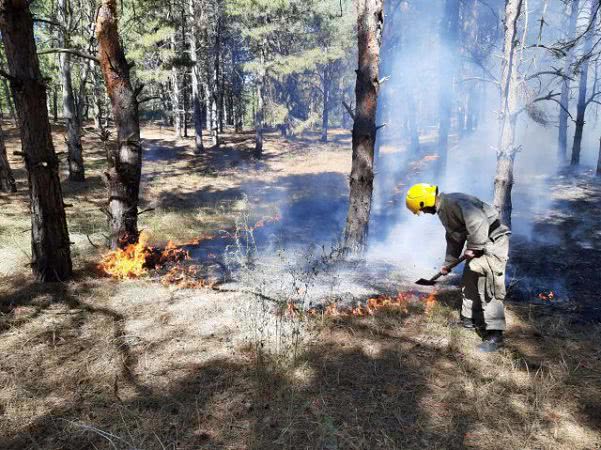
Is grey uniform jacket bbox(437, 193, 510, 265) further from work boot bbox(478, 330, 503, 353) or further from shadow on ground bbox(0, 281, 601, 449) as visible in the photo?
shadow on ground bbox(0, 281, 601, 449)

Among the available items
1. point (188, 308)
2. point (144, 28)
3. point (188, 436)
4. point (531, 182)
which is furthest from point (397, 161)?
point (188, 436)

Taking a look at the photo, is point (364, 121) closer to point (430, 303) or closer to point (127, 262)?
point (430, 303)

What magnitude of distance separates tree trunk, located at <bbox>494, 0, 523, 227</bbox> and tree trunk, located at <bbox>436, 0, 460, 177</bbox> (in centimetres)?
1021

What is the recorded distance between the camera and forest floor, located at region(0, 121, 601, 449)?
295 centimetres

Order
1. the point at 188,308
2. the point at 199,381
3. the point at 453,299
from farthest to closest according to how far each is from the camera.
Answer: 1. the point at 453,299
2. the point at 188,308
3. the point at 199,381

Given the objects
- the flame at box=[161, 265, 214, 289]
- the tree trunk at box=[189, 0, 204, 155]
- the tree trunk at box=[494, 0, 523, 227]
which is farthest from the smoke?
the tree trunk at box=[189, 0, 204, 155]

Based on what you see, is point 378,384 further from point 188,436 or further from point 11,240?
point 11,240

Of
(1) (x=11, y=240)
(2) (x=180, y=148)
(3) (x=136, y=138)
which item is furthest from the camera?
(2) (x=180, y=148)

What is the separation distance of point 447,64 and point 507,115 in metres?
14.9

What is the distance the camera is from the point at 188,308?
5020 millimetres

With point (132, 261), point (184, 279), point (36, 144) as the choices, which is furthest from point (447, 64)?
point (36, 144)

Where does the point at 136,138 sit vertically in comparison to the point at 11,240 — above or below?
above

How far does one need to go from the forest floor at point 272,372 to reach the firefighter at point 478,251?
24 centimetres

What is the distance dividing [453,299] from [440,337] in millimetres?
1374
